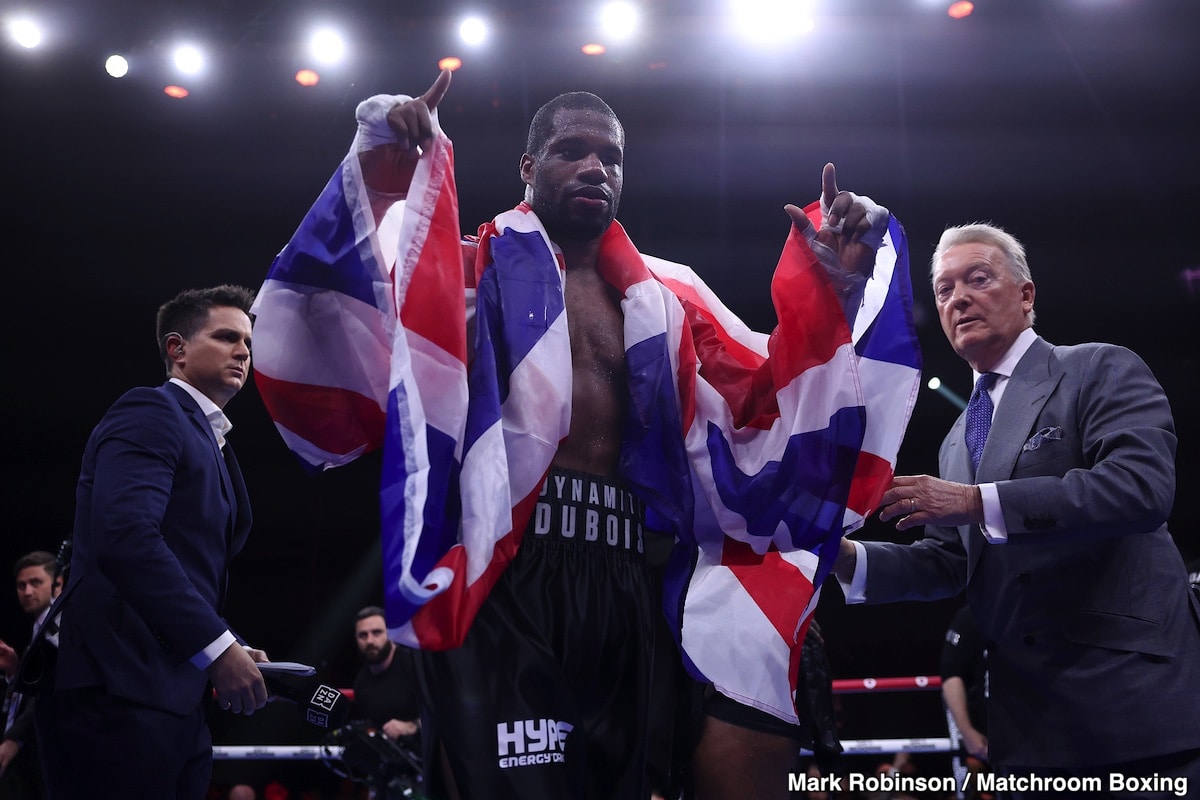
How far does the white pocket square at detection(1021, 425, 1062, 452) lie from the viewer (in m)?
1.94

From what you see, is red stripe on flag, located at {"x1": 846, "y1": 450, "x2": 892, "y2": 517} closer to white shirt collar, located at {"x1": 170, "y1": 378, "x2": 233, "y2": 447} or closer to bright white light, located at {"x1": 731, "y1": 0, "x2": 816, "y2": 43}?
white shirt collar, located at {"x1": 170, "y1": 378, "x2": 233, "y2": 447}

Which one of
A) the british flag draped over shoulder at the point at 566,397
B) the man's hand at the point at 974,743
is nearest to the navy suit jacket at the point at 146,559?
the british flag draped over shoulder at the point at 566,397

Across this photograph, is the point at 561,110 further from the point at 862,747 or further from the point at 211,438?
the point at 862,747

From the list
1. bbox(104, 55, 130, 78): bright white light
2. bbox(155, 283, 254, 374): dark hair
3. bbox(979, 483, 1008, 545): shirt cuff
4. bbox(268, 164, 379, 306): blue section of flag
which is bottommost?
bbox(979, 483, 1008, 545): shirt cuff

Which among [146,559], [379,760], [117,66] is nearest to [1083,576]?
[146,559]

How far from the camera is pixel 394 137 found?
4.83 ft

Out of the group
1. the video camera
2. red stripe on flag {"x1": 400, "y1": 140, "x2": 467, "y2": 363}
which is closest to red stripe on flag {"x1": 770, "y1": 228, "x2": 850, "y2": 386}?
red stripe on flag {"x1": 400, "y1": 140, "x2": 467, "y2": 363}

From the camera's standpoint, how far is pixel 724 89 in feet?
16.5

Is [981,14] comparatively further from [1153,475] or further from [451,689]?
[451,689]

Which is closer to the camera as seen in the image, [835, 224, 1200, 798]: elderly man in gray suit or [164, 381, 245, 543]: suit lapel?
[835, 224, 1200, 798]: elderly man in gray suit

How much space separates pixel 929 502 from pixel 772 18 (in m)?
3.60

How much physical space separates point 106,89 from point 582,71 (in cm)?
248

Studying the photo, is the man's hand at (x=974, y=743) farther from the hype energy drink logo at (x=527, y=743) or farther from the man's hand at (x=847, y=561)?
the hype energy drink logo at (x=527, y=743)

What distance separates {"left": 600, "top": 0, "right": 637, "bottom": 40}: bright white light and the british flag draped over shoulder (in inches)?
131
